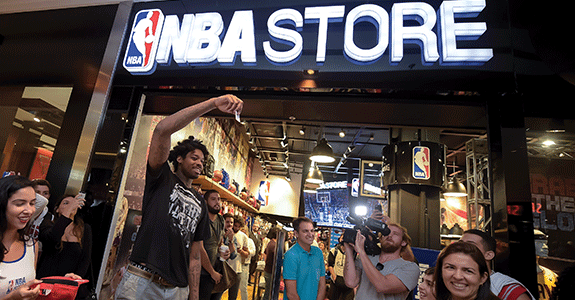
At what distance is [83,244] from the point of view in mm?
3035

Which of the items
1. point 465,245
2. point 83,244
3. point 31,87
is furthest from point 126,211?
point 465,245

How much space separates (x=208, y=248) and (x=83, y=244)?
1.28m

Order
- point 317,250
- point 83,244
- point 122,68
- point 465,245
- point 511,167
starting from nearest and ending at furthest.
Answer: point 465,245, point 511,167, point 83,244, point 317,250, point 122,68

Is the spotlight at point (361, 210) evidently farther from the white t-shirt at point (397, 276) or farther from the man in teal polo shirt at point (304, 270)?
the white t-shirt at point (397, 276)

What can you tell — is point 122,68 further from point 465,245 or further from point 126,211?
point 465,245

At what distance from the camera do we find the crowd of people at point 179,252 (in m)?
1.81

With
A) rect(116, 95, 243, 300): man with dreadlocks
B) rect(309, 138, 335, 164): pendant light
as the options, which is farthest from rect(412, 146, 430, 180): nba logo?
rect(116, 95, 243, 300): man with dreadlocks

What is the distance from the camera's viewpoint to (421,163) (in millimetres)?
5363

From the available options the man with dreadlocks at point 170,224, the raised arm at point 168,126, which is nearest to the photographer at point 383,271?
the man with dreadlocks at point 170,224

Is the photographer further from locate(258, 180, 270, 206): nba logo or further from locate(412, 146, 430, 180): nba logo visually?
locate(258, 180, 270, 206): nba logo

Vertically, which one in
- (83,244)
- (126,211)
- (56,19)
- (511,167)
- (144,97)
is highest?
(56,19)

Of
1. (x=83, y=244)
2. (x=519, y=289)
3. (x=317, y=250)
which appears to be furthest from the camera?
(x=317, y=250)

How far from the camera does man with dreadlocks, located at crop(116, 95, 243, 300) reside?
2.02m

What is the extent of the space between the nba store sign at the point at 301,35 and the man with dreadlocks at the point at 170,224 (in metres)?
1.55
